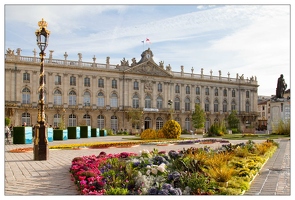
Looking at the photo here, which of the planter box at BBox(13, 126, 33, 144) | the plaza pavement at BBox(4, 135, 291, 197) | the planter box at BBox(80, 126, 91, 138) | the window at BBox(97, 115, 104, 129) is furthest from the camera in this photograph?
the window at BBox(97, 115, 104, 129)

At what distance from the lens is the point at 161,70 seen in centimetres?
5897

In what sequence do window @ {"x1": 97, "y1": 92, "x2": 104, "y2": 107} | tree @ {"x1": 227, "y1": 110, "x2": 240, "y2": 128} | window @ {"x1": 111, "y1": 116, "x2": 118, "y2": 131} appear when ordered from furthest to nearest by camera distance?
tree @ {"x1": 227, "y1": 110, "x2": 240, "y2": 128} → window @ {"x1": 111, "y1": 116, "x2": 118, "y2": 131} → window @ {"x1": 97, "y1": 92, "x2": 104, "y2": 107}

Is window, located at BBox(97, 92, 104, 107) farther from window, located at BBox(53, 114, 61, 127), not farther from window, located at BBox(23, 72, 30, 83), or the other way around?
window, located at BBox(23, 72, 30, 83)

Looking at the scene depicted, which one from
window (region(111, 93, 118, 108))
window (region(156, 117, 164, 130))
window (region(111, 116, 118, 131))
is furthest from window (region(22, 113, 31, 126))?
window (region(156, 117, 164, 130))

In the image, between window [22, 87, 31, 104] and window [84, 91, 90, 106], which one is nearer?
window [22, 87, 31, 104]

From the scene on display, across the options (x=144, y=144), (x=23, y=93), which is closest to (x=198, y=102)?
Answer: (x=23, y=93)

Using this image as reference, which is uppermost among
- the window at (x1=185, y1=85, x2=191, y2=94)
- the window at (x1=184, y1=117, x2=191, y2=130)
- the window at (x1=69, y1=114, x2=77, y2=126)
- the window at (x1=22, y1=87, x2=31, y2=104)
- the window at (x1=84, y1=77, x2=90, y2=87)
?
the window at (x1=84, y1=77, x2=90, y2=87)

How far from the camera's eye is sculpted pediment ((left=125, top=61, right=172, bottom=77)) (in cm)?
5647

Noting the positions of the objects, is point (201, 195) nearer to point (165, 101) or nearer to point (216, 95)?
→ point (165, 101)

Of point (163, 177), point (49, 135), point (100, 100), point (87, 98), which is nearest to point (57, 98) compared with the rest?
point (87, 98)

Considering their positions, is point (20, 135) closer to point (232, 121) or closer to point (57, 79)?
point (57, 79)

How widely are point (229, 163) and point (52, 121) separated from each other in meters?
42.5

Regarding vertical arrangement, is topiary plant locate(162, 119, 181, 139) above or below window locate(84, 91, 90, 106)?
below

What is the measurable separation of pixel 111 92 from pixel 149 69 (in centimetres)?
826
